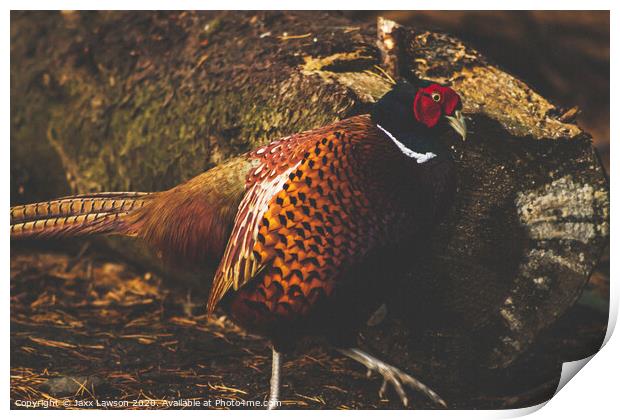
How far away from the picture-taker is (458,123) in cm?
230

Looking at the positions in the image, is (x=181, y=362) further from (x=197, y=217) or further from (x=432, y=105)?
(x=432, y=105)

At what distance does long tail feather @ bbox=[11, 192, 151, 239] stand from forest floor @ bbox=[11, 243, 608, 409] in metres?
0.43

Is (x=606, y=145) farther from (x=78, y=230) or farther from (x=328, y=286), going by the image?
(x=78, y=230)

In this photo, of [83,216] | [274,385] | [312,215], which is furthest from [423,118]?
[83,216]

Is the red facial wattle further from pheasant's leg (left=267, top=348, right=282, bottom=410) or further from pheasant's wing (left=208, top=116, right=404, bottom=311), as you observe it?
pheasant's leg (left=267, top=348, right=282, bottom=410)

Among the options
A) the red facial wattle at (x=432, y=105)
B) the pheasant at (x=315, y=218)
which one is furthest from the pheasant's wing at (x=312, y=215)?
the red facial wattle at (x=432, y=105)

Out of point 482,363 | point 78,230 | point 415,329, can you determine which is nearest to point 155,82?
point 78,230

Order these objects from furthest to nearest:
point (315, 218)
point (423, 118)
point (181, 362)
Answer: point (181, 362), point (423, 118), point (315, 218)

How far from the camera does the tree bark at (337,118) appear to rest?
2.46 metres

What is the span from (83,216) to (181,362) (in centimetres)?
61

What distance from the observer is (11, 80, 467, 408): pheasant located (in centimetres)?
221

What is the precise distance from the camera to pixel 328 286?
2.22m

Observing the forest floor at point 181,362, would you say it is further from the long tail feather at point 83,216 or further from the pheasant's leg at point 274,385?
the long tail feather at point 83,216

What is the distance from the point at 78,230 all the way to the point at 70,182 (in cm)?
52
